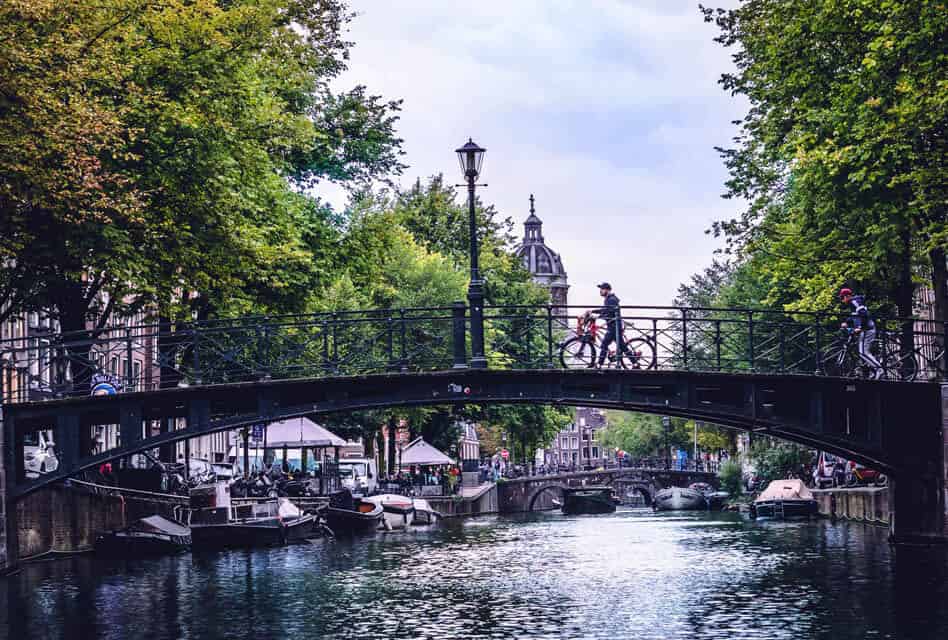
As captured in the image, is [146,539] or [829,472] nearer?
[146,539]

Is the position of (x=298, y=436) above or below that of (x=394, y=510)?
above

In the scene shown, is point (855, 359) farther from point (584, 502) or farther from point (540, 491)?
point (540, 491)

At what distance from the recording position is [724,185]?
47.0 metres

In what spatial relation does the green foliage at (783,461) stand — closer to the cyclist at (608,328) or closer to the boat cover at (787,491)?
the boat cover at (787,491)

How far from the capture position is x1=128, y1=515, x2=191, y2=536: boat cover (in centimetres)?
4041

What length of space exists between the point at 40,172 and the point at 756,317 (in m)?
36.2

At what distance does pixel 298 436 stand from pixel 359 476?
13908 mm

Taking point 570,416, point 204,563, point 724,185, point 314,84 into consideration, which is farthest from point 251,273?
point 570,416

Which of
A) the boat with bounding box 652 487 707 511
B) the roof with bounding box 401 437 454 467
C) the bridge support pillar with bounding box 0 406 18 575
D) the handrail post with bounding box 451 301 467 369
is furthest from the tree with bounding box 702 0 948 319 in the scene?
the boat with bounding box 652 487 707 511

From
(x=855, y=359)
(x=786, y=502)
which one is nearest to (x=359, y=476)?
(x=786, y=502)

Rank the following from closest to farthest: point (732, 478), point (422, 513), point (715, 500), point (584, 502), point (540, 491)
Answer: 1. point (422, 513)
2. point (715, 500)
3. point (584, 502)
4. point (732, 478)
5. point (540, 491)

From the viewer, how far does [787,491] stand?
58.1 m

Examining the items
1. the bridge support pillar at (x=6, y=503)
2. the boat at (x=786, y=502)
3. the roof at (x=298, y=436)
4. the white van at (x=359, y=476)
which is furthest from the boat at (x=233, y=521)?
the boat at (x=786, y=502)

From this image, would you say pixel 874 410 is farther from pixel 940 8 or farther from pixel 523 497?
pixel 523 497
